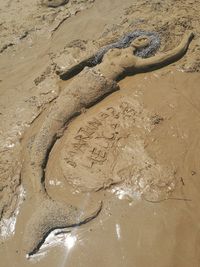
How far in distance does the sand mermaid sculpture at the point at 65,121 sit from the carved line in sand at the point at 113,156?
0.83 ft

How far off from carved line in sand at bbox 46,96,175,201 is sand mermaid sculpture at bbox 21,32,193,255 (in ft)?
0.83

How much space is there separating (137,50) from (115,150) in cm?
261

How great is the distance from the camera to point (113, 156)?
5922 millimetres

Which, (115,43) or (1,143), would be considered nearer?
(1,143)

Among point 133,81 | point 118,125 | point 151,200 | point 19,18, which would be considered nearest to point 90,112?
point 118,125

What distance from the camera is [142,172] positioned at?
563cm

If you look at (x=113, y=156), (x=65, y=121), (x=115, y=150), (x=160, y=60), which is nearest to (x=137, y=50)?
(x=160, y=60)

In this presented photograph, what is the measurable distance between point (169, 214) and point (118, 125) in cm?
189

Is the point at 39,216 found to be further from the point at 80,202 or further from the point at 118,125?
the point at 118,125

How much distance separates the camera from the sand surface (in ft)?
16.3

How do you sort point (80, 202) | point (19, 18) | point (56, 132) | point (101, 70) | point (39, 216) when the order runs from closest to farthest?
1. point (39, 216)
2. point (80, 202)
3. point (56, 132)
4. point (101, 70)
5. point (19, 18)

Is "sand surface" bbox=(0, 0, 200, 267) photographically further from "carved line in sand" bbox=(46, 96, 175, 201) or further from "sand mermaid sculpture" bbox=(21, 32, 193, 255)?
"sand mermaid sculpture" bbox=(21, 32, 193, 255)

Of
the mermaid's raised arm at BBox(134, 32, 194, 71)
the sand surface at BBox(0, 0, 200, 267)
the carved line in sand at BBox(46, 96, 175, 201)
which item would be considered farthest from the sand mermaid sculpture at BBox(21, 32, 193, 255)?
the carved line in sand at BBox(46, 96, 175, 201)

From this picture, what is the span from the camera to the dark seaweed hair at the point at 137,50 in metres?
7.50
